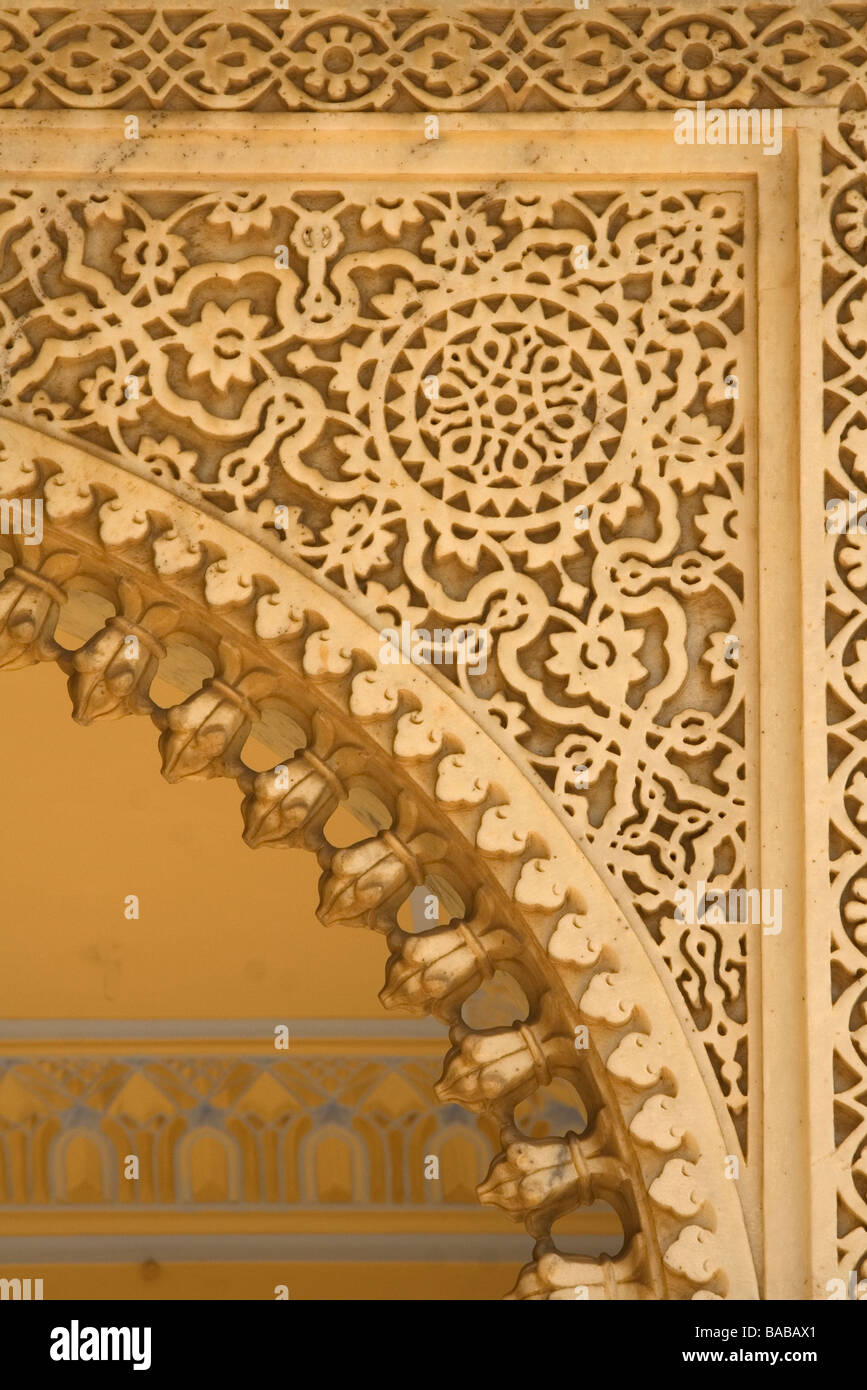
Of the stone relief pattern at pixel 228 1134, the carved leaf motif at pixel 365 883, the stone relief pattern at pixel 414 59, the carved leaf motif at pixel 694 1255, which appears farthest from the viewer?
the stone relief pattern at pixel 228 1134

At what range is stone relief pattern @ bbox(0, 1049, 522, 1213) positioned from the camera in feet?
18.5

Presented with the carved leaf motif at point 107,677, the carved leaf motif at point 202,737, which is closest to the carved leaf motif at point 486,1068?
the carved leaf motif at point 202,737

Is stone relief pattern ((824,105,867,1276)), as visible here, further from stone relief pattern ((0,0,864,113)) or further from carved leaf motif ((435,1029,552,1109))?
carved leaf motif ((435,1029,552,1109))

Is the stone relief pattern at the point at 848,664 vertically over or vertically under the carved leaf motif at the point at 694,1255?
over

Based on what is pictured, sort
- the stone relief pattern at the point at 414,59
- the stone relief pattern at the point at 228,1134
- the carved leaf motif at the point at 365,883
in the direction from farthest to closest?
the stone relief pattern at the point at 228,1134 < the stone relief pattern at the point at 414,59 < the carved leaf motif at the point at 365,883

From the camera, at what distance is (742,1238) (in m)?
2.79

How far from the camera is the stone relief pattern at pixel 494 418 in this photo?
2932 mm

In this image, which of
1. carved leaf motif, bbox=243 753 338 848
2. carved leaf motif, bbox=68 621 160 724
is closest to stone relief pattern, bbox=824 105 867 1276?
carved leaf motif, bbox=243 753 338 848

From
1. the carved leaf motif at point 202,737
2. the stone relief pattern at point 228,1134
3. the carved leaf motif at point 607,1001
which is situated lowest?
the stone relief pattern at point 228,1134

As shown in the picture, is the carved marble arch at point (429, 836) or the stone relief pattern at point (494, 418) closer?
the carved marble arch at point (429, 836)

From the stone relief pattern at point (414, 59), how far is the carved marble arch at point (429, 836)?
59 centimetres

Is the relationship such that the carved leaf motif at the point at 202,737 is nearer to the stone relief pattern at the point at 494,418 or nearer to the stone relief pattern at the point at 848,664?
the stone relief pattern at the point at 494,418
